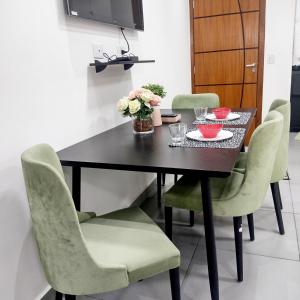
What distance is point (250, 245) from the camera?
6.28 feet

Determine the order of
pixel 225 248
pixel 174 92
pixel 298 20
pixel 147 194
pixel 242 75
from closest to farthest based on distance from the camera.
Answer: pixel 225 248 < pixel 147 194 < pixel 174 92 < pixel 242 75 < pixel 298 20

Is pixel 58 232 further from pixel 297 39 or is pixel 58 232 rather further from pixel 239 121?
pixel 297 39

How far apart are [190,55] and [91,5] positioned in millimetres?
2624

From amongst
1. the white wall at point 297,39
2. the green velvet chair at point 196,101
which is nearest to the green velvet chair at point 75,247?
the green velvet chair at point 196,101

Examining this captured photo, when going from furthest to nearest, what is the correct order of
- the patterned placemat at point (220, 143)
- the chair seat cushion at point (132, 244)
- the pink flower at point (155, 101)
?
the pink flower at point (155, 101), the patterned placemat at point (220, 143), the chair seat cushion at point (132, 244)

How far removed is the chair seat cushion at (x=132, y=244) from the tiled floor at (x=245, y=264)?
0.48m

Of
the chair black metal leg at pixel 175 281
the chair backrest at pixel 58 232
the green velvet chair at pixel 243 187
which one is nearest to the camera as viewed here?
the chair backrest at pixel 58 232

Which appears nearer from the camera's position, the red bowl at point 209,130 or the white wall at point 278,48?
the red bowl at point 209,130

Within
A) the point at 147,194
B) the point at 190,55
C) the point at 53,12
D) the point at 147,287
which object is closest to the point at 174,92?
the point at 190,55

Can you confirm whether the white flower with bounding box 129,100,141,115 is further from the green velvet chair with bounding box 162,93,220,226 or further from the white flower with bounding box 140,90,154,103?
the green velvet chair with bounding box 162,93,220,226

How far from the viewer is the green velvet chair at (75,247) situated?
907 millimetres

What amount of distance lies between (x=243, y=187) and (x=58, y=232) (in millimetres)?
842

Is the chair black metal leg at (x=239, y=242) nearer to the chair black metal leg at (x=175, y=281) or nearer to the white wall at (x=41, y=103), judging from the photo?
the chair black metal leg at (x=175, y=281)

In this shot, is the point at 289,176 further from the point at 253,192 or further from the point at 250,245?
the point at 253,192
